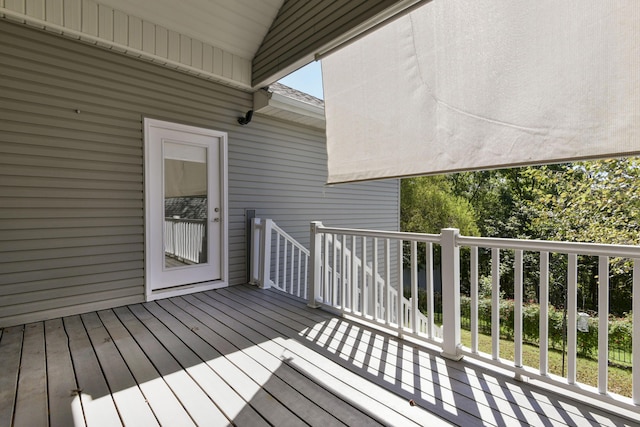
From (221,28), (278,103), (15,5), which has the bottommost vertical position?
(278,103)

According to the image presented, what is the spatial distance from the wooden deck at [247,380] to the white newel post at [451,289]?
0.42 feet

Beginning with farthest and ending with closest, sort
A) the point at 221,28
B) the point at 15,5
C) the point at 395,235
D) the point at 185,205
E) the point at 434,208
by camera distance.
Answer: the point at 434,208, the point at 185,205, the point at 221,28, the point at 15,5, the point at 395,235

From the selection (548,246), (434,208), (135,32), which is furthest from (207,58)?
(434,208)

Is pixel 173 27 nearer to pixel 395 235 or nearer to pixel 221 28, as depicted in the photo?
pixel 221 28

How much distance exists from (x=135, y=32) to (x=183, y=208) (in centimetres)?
200

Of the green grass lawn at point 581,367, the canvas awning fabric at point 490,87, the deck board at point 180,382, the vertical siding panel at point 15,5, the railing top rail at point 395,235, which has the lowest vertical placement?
A: the green grass lawn at point 581,367

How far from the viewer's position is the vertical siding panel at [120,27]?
329 cm

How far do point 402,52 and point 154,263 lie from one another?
3467mm

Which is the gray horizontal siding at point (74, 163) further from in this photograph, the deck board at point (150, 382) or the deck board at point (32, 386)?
the deck board at point (150, 382)

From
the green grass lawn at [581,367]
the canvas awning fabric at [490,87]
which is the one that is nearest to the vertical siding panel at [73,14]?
the canvas awning fabric at [490,87]

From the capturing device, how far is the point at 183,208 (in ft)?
13.2

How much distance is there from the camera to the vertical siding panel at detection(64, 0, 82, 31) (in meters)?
3.01

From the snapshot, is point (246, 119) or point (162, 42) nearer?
point (162, 42)

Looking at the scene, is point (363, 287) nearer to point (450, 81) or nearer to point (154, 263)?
point (450, 81)
